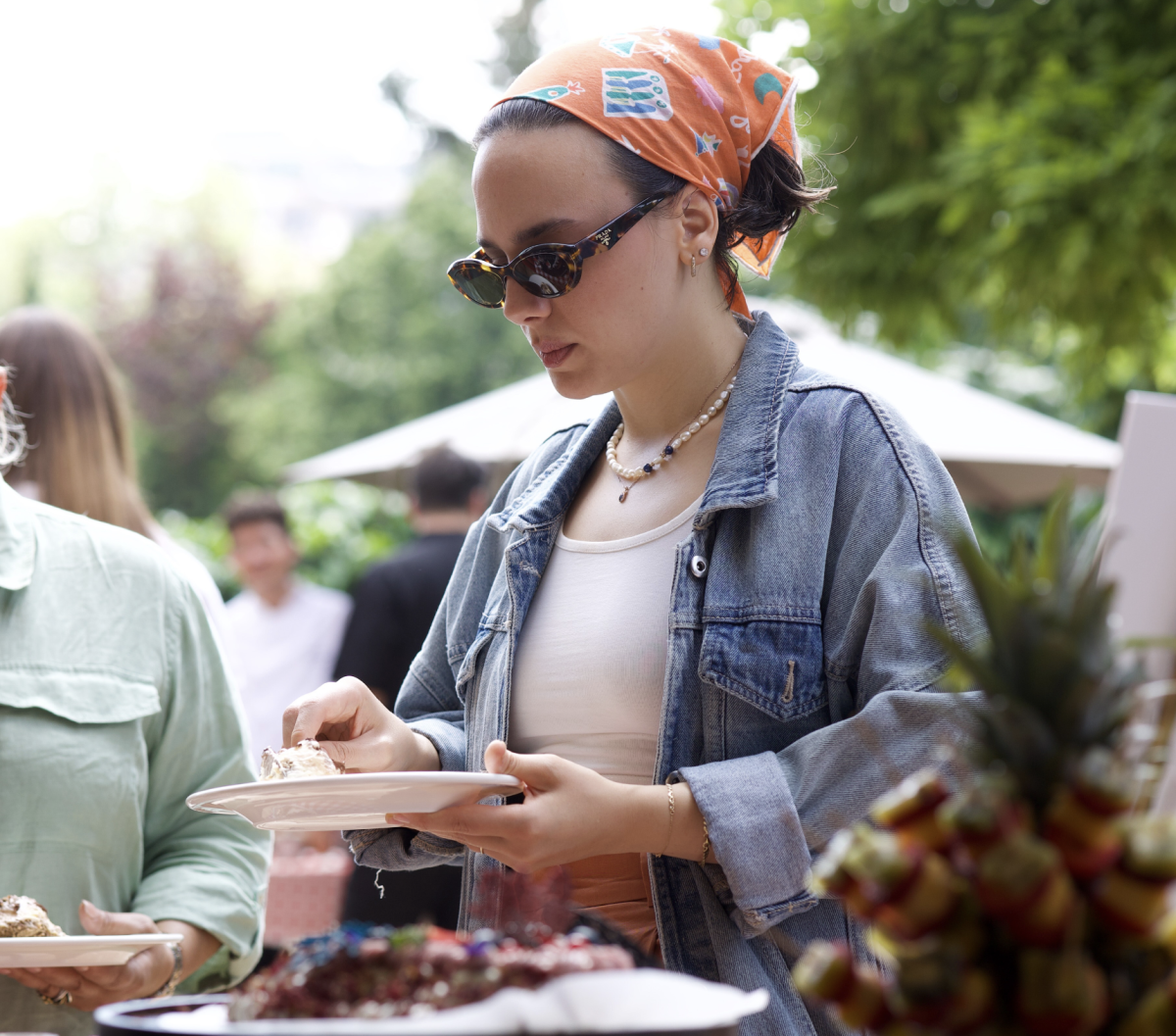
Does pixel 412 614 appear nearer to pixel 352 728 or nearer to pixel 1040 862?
pixel 352 728

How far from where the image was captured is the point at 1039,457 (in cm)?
612

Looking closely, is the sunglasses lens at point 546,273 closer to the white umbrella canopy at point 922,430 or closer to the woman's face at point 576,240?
the woman's face at point 576,240

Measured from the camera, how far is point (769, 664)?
1.47 m

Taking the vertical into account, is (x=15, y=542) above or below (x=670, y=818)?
above

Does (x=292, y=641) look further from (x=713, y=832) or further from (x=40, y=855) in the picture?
(x=713, y=832)

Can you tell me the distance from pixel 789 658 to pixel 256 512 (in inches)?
200

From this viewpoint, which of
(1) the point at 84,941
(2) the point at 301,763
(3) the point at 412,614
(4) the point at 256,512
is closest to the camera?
(1) the point at 84,941

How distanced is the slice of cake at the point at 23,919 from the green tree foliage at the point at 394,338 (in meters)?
25.5

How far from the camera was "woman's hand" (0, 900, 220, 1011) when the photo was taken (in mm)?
1688

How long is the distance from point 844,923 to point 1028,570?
0.85m

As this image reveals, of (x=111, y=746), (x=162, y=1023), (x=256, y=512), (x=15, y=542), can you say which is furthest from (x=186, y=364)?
(x=162, y=1023)

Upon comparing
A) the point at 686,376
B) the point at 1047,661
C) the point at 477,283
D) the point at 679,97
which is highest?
the point at 679,97

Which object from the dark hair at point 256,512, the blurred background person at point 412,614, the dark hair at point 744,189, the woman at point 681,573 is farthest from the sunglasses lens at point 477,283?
the dark hair at point 256,512

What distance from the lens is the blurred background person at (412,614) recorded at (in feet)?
14.4
